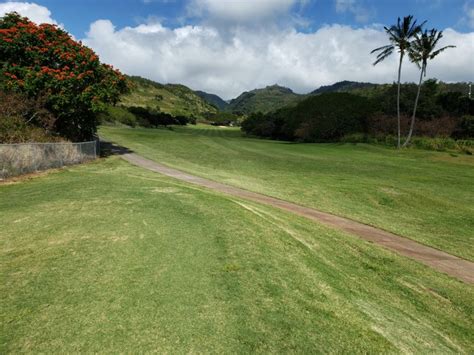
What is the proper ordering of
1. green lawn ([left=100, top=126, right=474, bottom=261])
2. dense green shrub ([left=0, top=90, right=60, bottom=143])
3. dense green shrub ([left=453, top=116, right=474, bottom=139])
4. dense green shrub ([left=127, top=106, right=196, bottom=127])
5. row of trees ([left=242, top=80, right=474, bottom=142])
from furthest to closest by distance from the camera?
1. dense green shrub ([left=127, top=106, right=196, bottom=127])
2. row of trees ([left=242, top=80, right=474, bottom=142])
3. dense green shrub ([left=453, top=116, right=474, bottom=139])
4. dense green shrub ([left=0, top=90, right=60, bottom=143])
5. green lawn ([left=100, top=126, right=474, bottom=261])

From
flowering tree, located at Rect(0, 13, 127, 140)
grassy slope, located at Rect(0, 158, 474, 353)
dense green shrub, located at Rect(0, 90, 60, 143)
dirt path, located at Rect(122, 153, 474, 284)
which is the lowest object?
dirt path, located at Rect(122, 153, 474, 284)

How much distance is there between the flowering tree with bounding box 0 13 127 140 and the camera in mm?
→ 20797

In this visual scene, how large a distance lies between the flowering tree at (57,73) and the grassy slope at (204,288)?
14.5 m

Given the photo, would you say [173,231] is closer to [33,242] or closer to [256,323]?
[33,242]

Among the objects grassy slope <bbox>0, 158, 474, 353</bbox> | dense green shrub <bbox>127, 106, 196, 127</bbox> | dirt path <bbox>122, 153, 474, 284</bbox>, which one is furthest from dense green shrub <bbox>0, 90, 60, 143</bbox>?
dense green shrub <bbox>127, 106, 196, 127</bbox>

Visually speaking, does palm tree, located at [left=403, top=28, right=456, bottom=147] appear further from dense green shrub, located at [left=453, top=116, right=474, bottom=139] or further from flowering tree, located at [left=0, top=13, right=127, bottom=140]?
flowering tree, located at [left=0, top=13, right=127, bottom=140]

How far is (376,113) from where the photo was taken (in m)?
57.0

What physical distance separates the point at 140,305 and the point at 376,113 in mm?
60385

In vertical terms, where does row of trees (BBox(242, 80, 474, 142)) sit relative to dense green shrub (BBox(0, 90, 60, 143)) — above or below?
above

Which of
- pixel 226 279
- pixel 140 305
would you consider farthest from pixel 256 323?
pixel 140 305

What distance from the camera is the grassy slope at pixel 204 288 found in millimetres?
3932

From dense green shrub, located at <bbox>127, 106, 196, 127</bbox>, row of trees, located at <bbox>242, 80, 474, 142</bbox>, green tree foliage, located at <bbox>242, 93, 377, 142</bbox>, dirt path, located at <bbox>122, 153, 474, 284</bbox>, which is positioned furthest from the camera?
dense green shrub, located at <bbox>127, 106, 196, 127</bbox>

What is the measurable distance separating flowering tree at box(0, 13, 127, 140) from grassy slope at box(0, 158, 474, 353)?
14485 mm

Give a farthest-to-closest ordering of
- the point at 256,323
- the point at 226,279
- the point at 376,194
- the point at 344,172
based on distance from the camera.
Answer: the point at 344,172 < the point at 376,194 < the point at 226,279 < the point at 256,323
